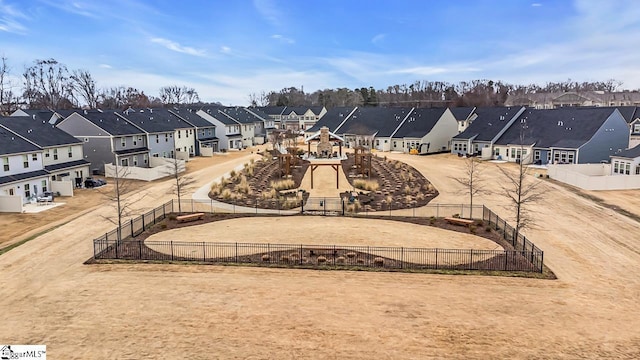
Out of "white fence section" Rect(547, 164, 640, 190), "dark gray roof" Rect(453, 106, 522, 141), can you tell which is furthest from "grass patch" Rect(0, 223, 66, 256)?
"dark gray roof" Rect(453, 106, 522, 141)

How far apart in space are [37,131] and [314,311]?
42034 millimetres

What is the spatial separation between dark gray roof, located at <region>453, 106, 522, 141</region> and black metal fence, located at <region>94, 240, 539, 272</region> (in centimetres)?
4610

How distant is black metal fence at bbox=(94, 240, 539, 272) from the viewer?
21594 millimetres

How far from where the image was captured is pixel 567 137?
56.5m

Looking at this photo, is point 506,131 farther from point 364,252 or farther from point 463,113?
point 364,252

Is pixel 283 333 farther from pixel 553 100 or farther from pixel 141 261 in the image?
pixel 553 100

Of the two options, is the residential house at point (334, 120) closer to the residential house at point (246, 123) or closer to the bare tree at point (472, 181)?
the residential house at point (246, 123)

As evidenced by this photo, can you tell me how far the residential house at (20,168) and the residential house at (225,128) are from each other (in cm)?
4072

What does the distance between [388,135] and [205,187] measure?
41.2m

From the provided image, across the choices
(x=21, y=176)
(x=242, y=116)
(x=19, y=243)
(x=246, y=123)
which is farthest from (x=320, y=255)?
(x=242, y=116)

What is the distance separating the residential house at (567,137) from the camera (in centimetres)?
5425

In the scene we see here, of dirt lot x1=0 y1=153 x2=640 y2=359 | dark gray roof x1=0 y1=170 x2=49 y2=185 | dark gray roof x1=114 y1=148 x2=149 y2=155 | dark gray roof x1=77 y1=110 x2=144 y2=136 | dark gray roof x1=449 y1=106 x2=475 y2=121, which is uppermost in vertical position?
dark gray roof x1=449 y1=106 x2=475 y2=121

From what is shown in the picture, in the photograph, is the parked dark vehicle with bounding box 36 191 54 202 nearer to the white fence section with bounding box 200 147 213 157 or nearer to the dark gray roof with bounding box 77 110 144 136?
the dark gray roof with bounding box 77 110 144 136

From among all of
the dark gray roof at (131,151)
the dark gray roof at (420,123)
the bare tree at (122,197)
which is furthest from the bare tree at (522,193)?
the dark gray roof at (131,151)
